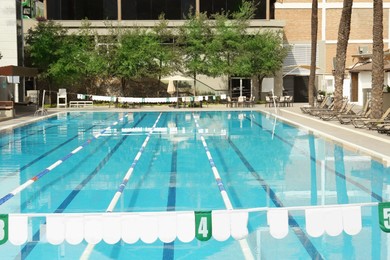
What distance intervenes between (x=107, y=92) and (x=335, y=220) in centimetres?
4129

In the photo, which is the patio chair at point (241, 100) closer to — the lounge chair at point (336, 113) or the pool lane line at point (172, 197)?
the lounge chair at point (336, 113)

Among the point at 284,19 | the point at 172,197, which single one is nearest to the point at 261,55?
the point at 284,19

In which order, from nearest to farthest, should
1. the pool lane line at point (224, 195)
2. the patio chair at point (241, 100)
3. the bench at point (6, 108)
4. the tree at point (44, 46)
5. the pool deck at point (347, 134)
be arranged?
the pool lane line at point (224, 195) < the pool deck at point (347, 134) < the bench at point (6, 108) < the patio chair at point (241, 100) < the tree at point (44, 46)

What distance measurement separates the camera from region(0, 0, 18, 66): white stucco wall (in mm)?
40625

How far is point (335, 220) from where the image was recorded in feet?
21.2

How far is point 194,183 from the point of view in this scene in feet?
42.3

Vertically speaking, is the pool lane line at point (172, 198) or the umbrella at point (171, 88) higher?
the umbrella at point (171, 88)

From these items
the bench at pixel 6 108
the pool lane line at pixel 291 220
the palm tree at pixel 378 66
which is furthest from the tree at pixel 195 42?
the pool lane line at pixel 291 220

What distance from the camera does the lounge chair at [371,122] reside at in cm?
2146

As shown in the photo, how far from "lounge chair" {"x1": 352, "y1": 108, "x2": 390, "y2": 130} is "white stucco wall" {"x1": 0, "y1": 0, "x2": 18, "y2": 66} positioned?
24795 mm

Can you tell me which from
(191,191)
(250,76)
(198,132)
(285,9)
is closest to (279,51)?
(250,76)

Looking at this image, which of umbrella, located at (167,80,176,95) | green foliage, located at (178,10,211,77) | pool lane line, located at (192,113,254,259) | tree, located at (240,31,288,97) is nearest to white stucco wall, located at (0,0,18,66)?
umbrella, located at (167,80,176,95)

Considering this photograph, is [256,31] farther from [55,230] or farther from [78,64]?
[55,230]

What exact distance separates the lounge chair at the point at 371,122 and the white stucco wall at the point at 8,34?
2480 cm
